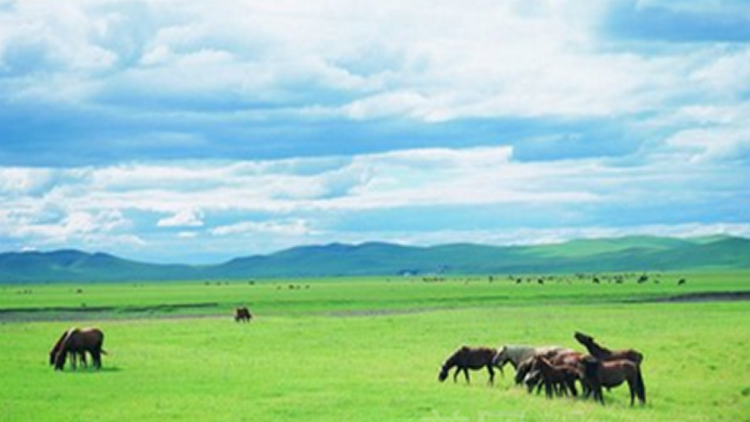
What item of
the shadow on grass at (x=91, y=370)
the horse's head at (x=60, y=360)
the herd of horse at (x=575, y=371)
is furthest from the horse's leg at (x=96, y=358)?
the herd of horse at (x=575, y=371)

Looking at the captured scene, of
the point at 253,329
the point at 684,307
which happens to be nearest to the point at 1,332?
the point at 253,329

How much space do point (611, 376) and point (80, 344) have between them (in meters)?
18.5

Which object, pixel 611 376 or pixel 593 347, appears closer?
pixel 611 376

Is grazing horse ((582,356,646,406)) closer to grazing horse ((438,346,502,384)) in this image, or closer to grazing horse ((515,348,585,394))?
grazing horse ((515,348,585,394))

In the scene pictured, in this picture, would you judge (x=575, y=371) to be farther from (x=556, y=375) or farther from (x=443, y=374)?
(x=443, y=374)

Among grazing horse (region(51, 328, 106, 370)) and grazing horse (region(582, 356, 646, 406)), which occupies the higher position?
grazing horse (region(51, 328, 106, 370))

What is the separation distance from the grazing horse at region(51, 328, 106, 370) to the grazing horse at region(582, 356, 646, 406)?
679 inches

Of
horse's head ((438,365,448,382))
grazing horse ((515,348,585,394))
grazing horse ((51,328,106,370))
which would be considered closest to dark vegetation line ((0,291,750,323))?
grazing horse ((51,328,106,370))

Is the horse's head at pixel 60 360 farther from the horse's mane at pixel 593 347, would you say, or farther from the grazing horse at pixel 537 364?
the horse's mane at pixel 593 347

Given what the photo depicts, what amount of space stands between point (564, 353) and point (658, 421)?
5.76 metres

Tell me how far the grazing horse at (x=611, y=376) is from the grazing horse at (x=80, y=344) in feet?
56.5

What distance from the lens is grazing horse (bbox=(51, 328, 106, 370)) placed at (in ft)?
114

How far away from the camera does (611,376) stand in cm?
2725

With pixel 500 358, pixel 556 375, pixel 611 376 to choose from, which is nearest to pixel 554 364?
pixel 556 375
